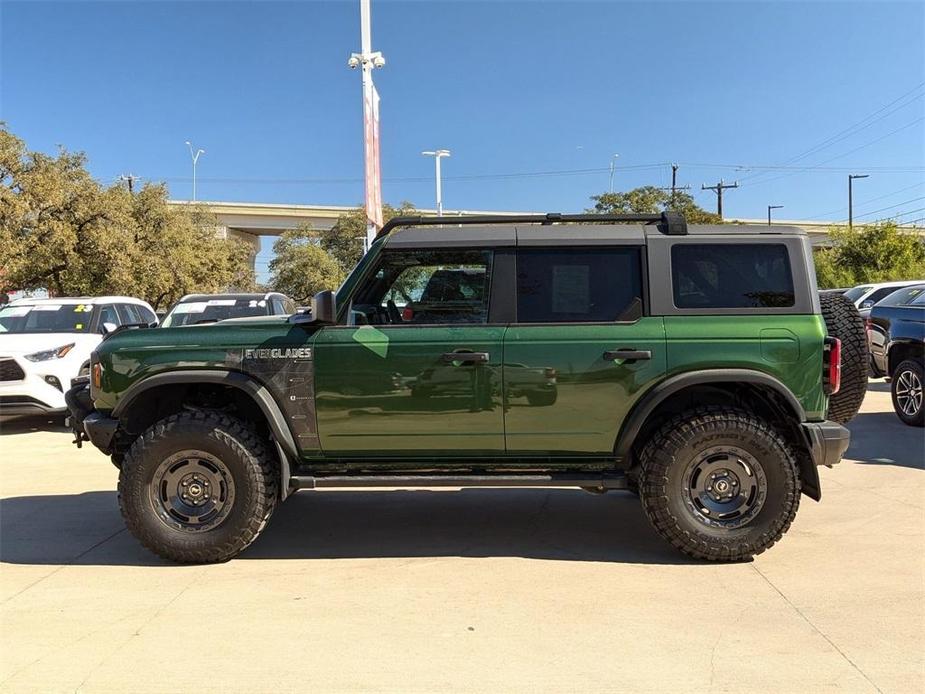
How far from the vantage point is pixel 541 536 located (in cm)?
496

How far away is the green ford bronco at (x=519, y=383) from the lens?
4238 mm

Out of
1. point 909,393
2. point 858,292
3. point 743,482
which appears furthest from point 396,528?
point 858,292

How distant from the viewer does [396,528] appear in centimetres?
517

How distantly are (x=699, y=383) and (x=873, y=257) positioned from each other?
1333 inches

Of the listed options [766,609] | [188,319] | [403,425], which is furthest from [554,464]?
[188,319]

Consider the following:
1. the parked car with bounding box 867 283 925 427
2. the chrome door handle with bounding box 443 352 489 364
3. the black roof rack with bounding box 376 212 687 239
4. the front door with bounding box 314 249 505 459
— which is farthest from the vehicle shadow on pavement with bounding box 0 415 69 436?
the parked car with bounding box 867 283 925 427

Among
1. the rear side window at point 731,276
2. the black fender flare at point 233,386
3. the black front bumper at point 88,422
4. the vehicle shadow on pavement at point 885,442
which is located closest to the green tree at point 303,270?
the vehicle shadow on pavement at point 885,442

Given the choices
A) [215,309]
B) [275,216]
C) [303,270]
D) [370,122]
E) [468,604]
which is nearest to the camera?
[468,604]

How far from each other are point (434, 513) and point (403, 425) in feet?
4.82

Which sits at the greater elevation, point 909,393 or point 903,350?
point 903,350

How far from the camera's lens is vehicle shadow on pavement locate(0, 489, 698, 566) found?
4645 millimetres

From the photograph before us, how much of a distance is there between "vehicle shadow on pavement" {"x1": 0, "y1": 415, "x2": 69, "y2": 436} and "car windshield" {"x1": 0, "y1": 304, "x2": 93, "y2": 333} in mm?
1350

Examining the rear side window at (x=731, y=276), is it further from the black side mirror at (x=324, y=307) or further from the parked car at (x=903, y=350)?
the parked car at (x=903, y=350)

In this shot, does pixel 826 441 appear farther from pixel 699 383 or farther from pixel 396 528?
pixel 396 528
